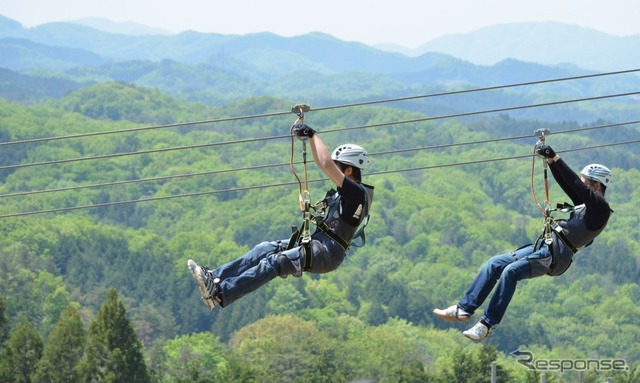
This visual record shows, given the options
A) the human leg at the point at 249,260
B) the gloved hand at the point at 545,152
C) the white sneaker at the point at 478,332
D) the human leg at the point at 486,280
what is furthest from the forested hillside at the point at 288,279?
the gloved hand at the point at 545,152

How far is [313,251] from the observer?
11633mm

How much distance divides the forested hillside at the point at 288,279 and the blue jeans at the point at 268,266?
38880 mm

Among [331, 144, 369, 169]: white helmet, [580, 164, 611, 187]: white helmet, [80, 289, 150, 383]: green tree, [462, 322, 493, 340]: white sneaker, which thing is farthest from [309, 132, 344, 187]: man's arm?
[80, 289, 150, 383]: green tree

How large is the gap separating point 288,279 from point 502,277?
10199 cm

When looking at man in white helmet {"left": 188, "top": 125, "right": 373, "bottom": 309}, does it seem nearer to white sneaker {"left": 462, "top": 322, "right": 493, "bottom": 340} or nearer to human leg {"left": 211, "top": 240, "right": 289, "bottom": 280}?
human leg {"left": 211, "top": 240, "right": 289, "bottom": 280}

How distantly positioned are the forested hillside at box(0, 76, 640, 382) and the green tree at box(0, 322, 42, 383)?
19 cm

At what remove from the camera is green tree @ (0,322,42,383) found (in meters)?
52.6

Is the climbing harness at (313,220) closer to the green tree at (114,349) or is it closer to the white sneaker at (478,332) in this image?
the white sneaker at (478,332)

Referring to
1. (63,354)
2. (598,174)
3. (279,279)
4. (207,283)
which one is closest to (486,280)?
(598,174)

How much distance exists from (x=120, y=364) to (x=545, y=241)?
4147 cm

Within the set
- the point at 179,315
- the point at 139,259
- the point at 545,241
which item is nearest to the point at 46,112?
the point at 139,259

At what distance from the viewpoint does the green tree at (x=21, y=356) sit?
5259 centimetres

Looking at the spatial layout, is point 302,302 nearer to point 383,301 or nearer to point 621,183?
point 383,301

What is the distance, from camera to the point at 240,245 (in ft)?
469
